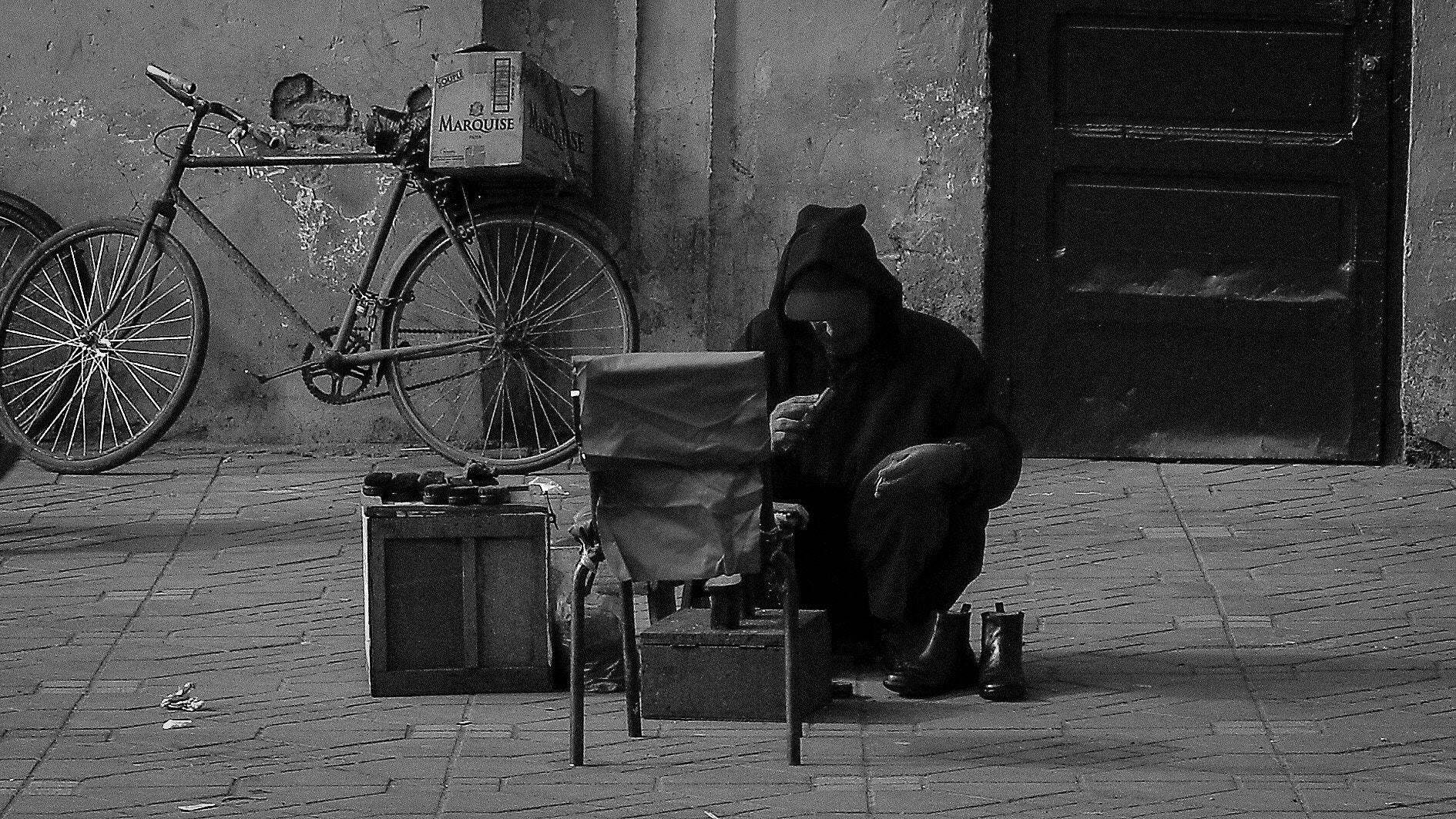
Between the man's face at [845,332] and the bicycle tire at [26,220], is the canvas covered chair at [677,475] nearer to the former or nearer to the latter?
the man's face at [845,332]

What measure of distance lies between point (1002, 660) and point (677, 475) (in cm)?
117

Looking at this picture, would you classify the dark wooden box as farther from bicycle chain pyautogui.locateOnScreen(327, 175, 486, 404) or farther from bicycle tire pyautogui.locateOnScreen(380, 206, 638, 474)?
bicycle chain pyautogui.locateOnScreen(327, 175, 486, 404)

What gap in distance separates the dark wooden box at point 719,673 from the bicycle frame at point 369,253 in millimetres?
3122

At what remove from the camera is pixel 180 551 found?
7008mm

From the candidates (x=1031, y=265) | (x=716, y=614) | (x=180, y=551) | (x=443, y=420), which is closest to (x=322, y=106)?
(x=443, y=420)

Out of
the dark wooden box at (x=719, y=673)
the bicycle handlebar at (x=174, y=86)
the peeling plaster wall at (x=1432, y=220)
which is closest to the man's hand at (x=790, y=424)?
the dark wooden box at (x=719, y=673)

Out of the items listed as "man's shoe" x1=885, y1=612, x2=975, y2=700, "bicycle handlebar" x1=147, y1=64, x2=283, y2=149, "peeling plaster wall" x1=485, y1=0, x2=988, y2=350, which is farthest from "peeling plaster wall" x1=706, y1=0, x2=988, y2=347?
"man's shoe" x1=885, y1=612, x2=975, y2=700

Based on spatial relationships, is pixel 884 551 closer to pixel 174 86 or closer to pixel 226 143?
pixel 174 86

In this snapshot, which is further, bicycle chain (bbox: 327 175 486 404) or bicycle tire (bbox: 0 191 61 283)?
bicycle tire (bbox: 0 191 61 283)

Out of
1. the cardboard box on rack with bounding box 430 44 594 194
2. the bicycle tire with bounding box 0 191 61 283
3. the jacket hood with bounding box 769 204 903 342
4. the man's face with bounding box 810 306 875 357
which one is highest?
the cardboard box on rack with bounding box 430 44 594 194

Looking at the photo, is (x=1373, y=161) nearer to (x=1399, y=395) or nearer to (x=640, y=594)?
(x=1399, y=395)

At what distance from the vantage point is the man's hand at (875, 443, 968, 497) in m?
5.33

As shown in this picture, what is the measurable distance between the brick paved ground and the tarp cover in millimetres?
509

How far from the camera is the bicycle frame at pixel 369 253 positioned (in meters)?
8.01
